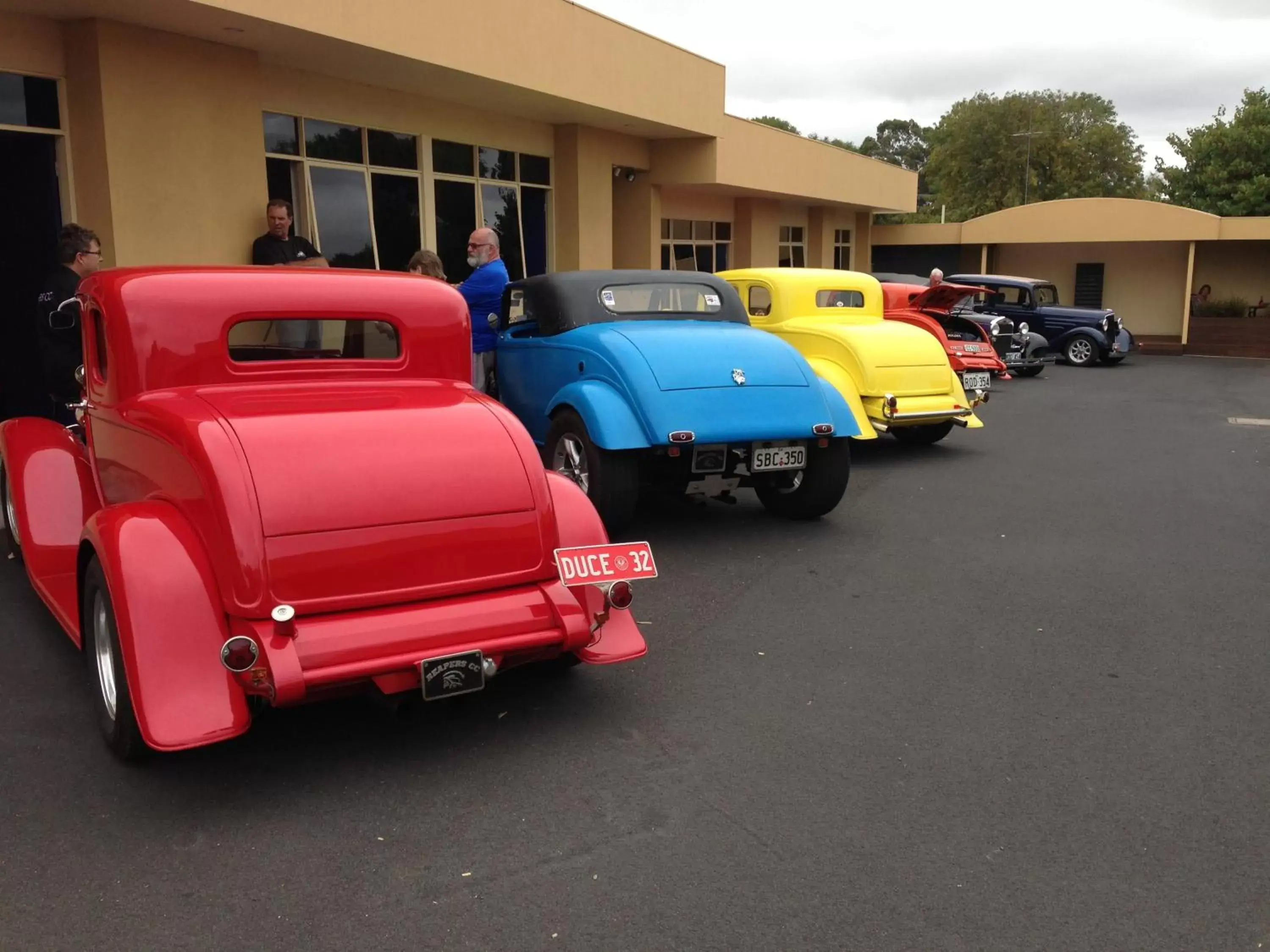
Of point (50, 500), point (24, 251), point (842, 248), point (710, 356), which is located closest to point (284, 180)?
point (24, 251)

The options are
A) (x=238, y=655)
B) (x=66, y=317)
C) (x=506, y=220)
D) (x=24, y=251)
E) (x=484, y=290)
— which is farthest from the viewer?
(x=506, y=220)

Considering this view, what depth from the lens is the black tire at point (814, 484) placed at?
280 inches

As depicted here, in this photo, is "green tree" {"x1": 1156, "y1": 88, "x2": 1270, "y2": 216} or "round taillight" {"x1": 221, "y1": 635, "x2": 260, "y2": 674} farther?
"green tree" {"x1": 1156, "y1": 88, "x2": 1270, "y2": 216}

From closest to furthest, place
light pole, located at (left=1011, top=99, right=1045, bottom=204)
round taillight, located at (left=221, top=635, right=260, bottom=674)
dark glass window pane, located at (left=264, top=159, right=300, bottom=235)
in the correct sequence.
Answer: round taillight, located at (left=221, top=635, right=260, bottom=674) → dark glass window pane, located at (left=264, top=159, right=300, bottom=235) → light pole, located at (left=1011, top=99, right=1045, bottom=204)

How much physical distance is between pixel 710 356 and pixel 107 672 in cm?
410

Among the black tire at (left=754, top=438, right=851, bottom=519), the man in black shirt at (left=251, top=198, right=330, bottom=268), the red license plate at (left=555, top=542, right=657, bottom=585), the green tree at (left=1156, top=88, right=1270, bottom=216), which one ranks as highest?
the green tree at (left=1156, top=88, right=1270, bottom=216)

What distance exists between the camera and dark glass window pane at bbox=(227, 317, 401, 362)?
15.6ft

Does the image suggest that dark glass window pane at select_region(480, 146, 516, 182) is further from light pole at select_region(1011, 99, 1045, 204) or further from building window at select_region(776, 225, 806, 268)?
light pole at select_region(1011, 99, 1045, 204)

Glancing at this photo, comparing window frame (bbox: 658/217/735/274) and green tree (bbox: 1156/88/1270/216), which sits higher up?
green tree (bbox: 1156/88/1270/216)

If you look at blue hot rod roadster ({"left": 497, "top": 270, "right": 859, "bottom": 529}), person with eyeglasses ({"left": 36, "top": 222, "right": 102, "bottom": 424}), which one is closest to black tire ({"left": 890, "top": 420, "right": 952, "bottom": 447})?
blue hot rod roadster ({"left": 497, "top": 270, "right": 859, "bottom": 529})

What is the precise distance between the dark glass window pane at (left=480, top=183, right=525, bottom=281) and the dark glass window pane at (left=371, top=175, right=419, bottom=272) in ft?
4.65

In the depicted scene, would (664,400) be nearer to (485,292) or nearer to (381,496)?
(485,292)

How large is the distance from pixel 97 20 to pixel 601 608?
7748 millimetres

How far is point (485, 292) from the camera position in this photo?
8508 mm
